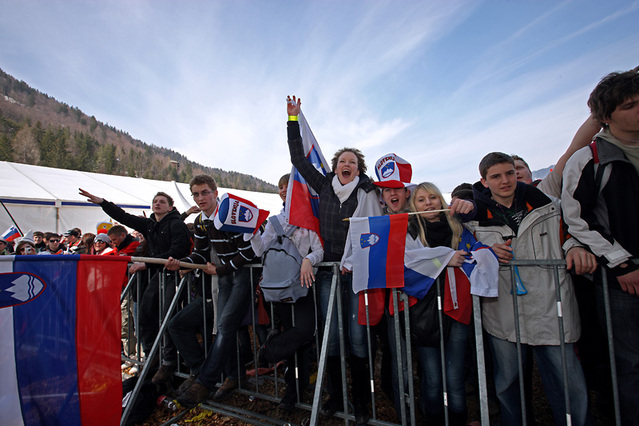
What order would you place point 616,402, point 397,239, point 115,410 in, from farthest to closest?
point 397,239 → point 115,410 → point 616,402

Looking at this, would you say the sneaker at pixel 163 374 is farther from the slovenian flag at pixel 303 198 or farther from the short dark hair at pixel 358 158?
the short dark hair at pixel 358 158

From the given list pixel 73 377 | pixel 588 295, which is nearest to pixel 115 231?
pixel 73 377

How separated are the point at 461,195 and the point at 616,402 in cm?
189

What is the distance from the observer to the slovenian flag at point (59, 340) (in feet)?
6.62

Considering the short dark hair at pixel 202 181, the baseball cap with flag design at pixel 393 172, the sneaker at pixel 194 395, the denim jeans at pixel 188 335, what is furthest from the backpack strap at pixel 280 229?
the sneaker at pixel 194 395

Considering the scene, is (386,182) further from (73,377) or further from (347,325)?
(73,377)

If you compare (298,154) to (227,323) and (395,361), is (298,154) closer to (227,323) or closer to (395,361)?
(227,323)

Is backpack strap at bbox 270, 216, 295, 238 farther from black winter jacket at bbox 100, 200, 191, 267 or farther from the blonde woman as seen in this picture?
black winter jacket at bbox 100, 200, 191, 267

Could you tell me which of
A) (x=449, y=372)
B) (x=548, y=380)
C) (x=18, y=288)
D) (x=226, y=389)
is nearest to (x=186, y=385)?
(x=226, y=389)

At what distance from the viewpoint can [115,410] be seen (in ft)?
7.66

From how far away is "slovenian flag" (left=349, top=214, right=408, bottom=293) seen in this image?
2.51 meters

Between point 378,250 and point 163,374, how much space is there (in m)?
3.17

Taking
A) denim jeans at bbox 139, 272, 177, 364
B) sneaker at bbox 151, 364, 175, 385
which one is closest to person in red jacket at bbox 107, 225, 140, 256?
denim jeans at bbox 139, 272, 177, 364

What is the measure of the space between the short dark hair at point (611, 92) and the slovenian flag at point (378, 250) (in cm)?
144
